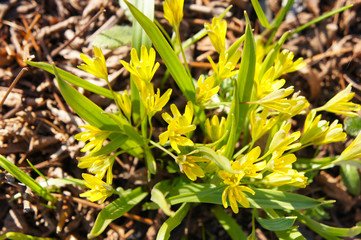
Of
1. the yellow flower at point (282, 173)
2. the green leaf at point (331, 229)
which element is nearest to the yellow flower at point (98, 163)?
the yellow flower at point (282, 173)

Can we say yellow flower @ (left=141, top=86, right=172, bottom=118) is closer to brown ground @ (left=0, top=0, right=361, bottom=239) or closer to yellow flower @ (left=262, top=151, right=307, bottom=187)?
yellow flower @ (left=262, top=151, right=307, bottom=187)

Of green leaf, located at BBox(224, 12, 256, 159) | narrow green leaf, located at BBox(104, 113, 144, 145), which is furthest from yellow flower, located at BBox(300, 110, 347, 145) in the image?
narrow green leaf, located at BBox(104, 113, 144, 145)

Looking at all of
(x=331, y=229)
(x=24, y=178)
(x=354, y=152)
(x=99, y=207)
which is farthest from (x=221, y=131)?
(x=24, y=178)

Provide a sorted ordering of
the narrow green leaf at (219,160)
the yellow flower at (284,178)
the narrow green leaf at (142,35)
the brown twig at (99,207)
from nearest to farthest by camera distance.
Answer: the narrow green leaf at (219,160)
the yellow flower at (284,178)
the narrow green leaf at (142,35)
the brown twig at (99,207)

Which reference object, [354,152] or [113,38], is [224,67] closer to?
[354,152]

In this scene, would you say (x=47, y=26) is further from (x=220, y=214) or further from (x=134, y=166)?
(x=220, y=214)

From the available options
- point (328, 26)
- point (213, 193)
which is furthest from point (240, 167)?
point (328, 26)

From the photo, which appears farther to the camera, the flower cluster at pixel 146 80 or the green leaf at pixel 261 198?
the green leaf at pixel 261 198

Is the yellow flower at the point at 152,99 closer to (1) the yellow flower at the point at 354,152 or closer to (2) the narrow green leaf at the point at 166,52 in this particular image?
(2) the narrow green leaf at the point at 166,52
